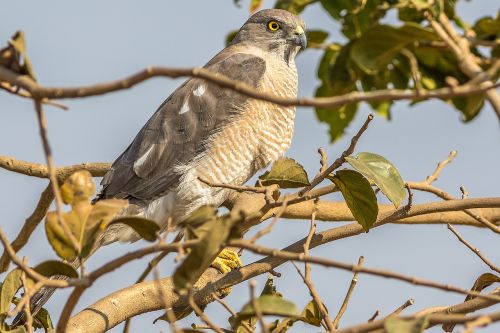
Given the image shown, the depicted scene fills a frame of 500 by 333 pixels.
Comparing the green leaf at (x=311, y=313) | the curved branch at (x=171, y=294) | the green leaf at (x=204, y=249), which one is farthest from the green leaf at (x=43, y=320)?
the green leaf at (x=204, y=249)

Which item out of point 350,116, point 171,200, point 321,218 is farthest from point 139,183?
point 350,116

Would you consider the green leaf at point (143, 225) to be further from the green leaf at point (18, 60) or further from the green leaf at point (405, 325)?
the green leaf at point (405, 325)

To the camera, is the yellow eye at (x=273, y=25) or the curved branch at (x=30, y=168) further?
the yellow eye at (x=273, y=25)

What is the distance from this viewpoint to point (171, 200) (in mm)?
5629

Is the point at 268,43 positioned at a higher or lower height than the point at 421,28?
lower

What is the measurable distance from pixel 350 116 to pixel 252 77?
2.20m

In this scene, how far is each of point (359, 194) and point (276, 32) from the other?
2.85 meters

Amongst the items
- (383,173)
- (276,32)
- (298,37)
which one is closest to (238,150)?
(298,37)

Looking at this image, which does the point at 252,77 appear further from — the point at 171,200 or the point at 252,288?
the point at 252,288

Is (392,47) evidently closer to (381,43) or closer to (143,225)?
(381,43)

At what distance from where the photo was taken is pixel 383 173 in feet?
11.3

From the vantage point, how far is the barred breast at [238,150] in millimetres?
5590

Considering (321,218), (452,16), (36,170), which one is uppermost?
(452,16)

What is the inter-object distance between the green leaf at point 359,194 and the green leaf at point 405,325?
4.85 ft
